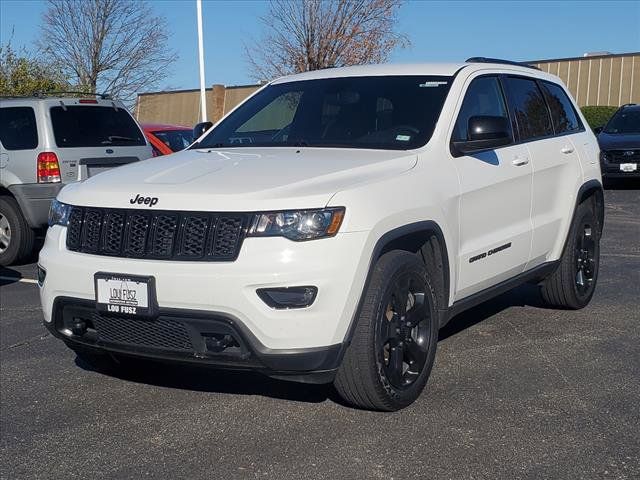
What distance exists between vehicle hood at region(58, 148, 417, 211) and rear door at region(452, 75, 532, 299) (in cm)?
56

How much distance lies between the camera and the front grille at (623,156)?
699 inches

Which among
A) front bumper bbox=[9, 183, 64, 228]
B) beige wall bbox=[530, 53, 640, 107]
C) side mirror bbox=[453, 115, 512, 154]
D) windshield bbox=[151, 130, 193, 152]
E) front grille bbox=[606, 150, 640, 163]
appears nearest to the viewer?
side mirror bbox=[453, 115, 512, 154]

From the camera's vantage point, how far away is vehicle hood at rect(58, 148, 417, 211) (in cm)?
421

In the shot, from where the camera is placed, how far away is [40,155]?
9.97m

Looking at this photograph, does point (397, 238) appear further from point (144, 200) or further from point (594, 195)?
point (594, 195)

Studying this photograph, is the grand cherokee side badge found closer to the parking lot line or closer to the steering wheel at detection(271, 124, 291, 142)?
the steering wheel at detection(271, 124, 291, 142)

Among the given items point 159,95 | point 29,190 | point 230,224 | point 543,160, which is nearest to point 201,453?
point 230,224

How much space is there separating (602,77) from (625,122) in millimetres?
8932

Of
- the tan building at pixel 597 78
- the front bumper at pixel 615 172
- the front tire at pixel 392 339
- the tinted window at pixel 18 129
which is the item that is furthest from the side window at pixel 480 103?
the tan building at pixel 597 78

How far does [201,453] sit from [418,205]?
1.65 m

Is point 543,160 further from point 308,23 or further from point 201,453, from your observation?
point 308,23

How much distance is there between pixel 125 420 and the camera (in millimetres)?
4766

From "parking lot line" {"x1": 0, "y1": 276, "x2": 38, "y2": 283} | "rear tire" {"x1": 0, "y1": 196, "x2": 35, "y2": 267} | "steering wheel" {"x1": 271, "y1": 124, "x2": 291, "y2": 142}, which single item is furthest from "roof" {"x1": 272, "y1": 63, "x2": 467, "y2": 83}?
"rear tire" {"x1": 0, "y1": 196, "x2": 35, "y2": 267}

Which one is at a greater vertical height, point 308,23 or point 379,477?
point 308,23
